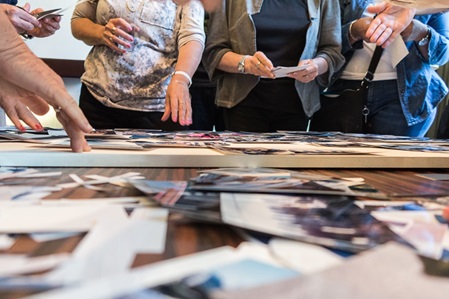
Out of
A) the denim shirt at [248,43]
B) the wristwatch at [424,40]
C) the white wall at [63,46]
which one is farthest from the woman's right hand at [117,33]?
the white wall at [63,46]

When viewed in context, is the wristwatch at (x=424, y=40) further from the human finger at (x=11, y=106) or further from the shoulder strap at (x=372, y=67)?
the human finger at (x=11, y=106)

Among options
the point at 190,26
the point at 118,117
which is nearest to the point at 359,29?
the point at 190,26

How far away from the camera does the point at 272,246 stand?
23cm

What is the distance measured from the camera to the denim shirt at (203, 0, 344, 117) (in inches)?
45.1

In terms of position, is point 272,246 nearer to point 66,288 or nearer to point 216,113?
point 66,288

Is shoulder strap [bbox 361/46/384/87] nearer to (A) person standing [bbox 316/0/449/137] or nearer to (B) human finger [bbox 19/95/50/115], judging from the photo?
(A) person standing [bbox 316/0/449/137]

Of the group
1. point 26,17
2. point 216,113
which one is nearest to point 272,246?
point 26,17

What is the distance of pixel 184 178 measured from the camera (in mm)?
427

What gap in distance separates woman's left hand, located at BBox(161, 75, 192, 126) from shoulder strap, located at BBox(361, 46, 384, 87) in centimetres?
56

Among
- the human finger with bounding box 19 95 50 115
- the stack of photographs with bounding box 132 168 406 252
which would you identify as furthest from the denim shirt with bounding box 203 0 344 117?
the stack of photographs with bounding box 132 168 406 252

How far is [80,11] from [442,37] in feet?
3.48

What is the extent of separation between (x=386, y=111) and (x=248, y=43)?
48 cm

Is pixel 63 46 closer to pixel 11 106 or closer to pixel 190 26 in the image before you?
pixel 190 26

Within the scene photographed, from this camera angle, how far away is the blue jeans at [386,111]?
4.08 feet
